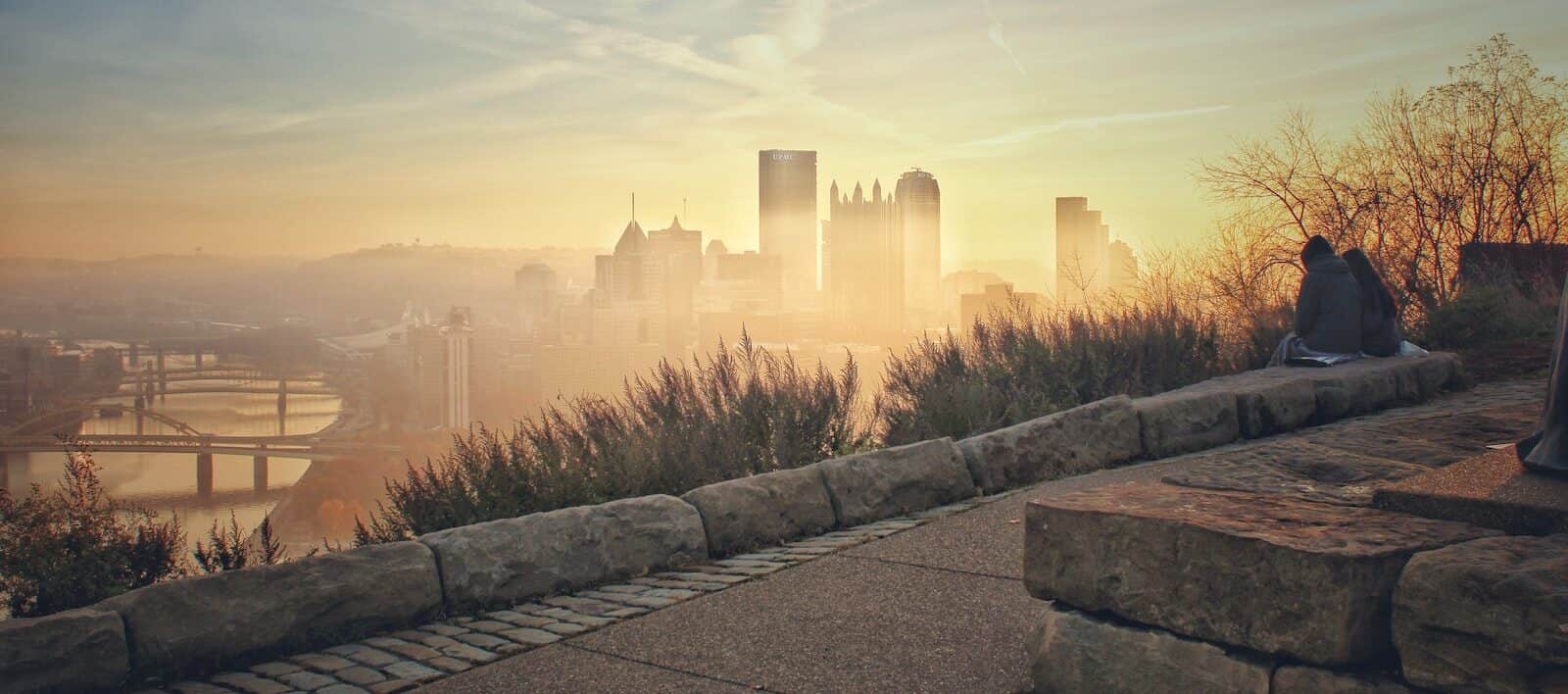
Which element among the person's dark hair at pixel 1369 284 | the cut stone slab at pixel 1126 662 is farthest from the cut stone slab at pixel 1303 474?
the person's dark hair at pixel 1369 284

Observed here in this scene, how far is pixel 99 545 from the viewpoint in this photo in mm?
5117

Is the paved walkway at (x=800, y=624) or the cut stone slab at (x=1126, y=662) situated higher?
the cut stone slab at (x=1126, y=662)

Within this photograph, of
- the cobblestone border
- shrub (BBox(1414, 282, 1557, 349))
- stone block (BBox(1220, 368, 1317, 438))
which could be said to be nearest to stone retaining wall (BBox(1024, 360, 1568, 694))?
the cobblestone border

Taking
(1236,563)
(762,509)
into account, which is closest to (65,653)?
(762,509)

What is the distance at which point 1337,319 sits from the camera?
10430 mm

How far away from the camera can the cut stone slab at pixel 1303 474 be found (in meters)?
4.00

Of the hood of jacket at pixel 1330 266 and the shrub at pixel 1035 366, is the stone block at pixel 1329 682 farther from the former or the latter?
the hood of jacket at pixel 1330 266

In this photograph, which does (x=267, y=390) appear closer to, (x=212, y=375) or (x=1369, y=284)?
(x=212, y=375)

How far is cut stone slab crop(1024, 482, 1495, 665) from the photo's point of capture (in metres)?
2.99

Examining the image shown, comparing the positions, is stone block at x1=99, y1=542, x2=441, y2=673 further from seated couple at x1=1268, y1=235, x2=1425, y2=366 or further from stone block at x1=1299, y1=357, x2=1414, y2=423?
seated couple at x1=1268, y1=235, x2=1425, y2=366

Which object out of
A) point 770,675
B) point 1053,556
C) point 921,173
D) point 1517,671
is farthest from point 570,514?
point 921,173

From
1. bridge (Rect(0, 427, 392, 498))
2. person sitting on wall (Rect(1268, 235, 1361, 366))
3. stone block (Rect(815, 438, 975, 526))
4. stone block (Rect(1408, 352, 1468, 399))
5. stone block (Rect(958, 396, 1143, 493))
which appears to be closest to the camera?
stone block (Rect(815, 438, 975, 526))

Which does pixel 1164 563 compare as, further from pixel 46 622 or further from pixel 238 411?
pixel 238 411

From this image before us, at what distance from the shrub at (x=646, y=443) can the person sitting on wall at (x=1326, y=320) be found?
455 cm
